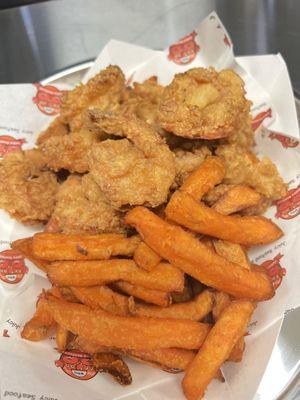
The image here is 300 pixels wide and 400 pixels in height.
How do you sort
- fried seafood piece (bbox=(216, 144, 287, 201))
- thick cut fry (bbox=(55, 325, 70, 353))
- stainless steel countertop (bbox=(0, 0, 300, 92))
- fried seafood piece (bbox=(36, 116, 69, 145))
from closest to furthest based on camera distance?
thick cut fry (bbox=(55, 325, 70, 353))
fried seafood piece (bbox=(216, 144, 287, 201))
fried seafood piece (bbox=(36, 116, 69, 145))
stainless steel countertop (bbox=(0, 0, 300, 92))

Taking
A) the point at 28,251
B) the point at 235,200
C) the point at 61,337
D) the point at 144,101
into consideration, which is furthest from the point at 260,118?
the point at 61,337

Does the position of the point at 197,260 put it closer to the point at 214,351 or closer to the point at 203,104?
the point at 214,351

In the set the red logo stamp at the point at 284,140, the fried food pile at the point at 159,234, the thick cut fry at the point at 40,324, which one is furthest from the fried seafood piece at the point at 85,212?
the red logo stamp at the point at 284,140

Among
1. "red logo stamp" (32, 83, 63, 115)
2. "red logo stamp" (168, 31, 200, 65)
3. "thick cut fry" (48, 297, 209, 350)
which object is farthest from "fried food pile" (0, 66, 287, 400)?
"red logo stamp" (168, 31, 200, 65)

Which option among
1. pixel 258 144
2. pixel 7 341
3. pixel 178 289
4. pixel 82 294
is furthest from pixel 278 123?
pixel 7 341

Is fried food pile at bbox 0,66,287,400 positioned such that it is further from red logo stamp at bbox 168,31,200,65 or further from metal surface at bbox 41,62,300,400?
red logo stamp at bbox 168,31,200,65

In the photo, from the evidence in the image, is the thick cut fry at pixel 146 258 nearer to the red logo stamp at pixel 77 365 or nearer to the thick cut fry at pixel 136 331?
the thick cut fry at pixel 136 331
